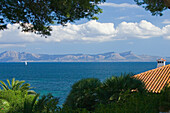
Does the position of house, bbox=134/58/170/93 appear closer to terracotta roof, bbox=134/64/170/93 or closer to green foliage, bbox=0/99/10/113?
terracotta roof, bbox=134/64/170/93

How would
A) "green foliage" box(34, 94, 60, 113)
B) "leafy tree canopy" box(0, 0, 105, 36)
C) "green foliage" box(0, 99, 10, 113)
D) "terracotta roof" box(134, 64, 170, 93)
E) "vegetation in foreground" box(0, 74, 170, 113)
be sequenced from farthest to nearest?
"terracotta roof" box(134, 64, 170, 93)
"green foliage" box(0, 99, 10, 113)
"leafy tree canopy" box(0, 0, 105, 36)
"green foliage" box(34, 94, 60, 113)
"vegetation in foreground" box(0, 74, 170, 113)

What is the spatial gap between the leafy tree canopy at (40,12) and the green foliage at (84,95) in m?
Answer: 3.90

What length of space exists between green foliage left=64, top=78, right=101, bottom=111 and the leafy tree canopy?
390cm

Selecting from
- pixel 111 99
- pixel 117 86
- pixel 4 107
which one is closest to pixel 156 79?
pixel 117 86

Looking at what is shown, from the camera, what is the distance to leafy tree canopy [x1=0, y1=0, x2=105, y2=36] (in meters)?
9.83

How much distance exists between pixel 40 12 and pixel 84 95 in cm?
538

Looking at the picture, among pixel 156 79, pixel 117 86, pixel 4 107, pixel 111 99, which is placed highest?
pixel 117 86

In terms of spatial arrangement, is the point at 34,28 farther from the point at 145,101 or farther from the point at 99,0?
the point at 145,101

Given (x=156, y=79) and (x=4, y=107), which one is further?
(x=156, y=79)

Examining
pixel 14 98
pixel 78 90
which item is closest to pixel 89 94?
pixel 78 90

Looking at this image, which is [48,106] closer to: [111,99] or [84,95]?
[111,99]

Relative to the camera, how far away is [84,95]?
12.6 m

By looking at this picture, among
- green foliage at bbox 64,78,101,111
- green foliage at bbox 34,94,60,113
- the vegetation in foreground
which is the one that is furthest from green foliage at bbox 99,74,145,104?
green foliage at bbox 34,94,60,113

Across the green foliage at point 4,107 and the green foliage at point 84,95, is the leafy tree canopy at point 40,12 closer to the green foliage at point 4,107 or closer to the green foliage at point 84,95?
the green foliage at point 84,95
